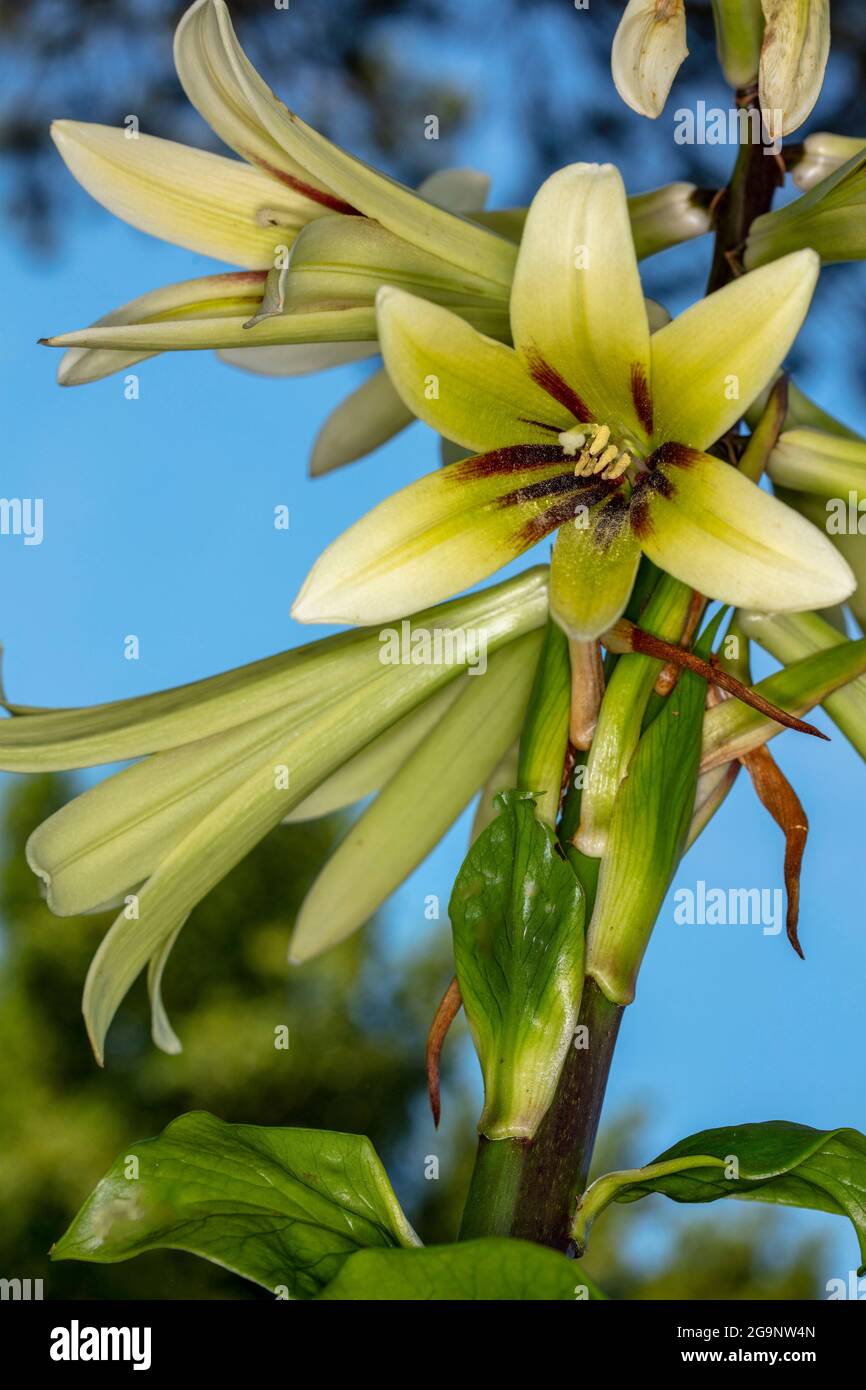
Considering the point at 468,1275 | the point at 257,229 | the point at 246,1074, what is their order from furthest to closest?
the point at 246,1074
the point at 257,229
the point at 468,1275

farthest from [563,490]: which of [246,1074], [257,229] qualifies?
[246,1074]

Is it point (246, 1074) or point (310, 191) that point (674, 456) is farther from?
point (246, 1074)

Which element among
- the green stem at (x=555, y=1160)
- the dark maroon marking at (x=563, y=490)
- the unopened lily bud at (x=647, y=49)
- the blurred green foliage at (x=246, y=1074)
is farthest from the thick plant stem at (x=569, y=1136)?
the blurred green foliage at (x=246, y=1074)

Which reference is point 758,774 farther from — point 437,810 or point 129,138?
point 129,138

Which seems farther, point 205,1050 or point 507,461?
point 205,1050

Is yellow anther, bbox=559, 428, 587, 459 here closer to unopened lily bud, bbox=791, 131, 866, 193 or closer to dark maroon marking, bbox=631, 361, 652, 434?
dark maroon marking, bbox=631, 361, 652, 434

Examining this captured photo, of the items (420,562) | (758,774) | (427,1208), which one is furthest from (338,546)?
(427,1208)
